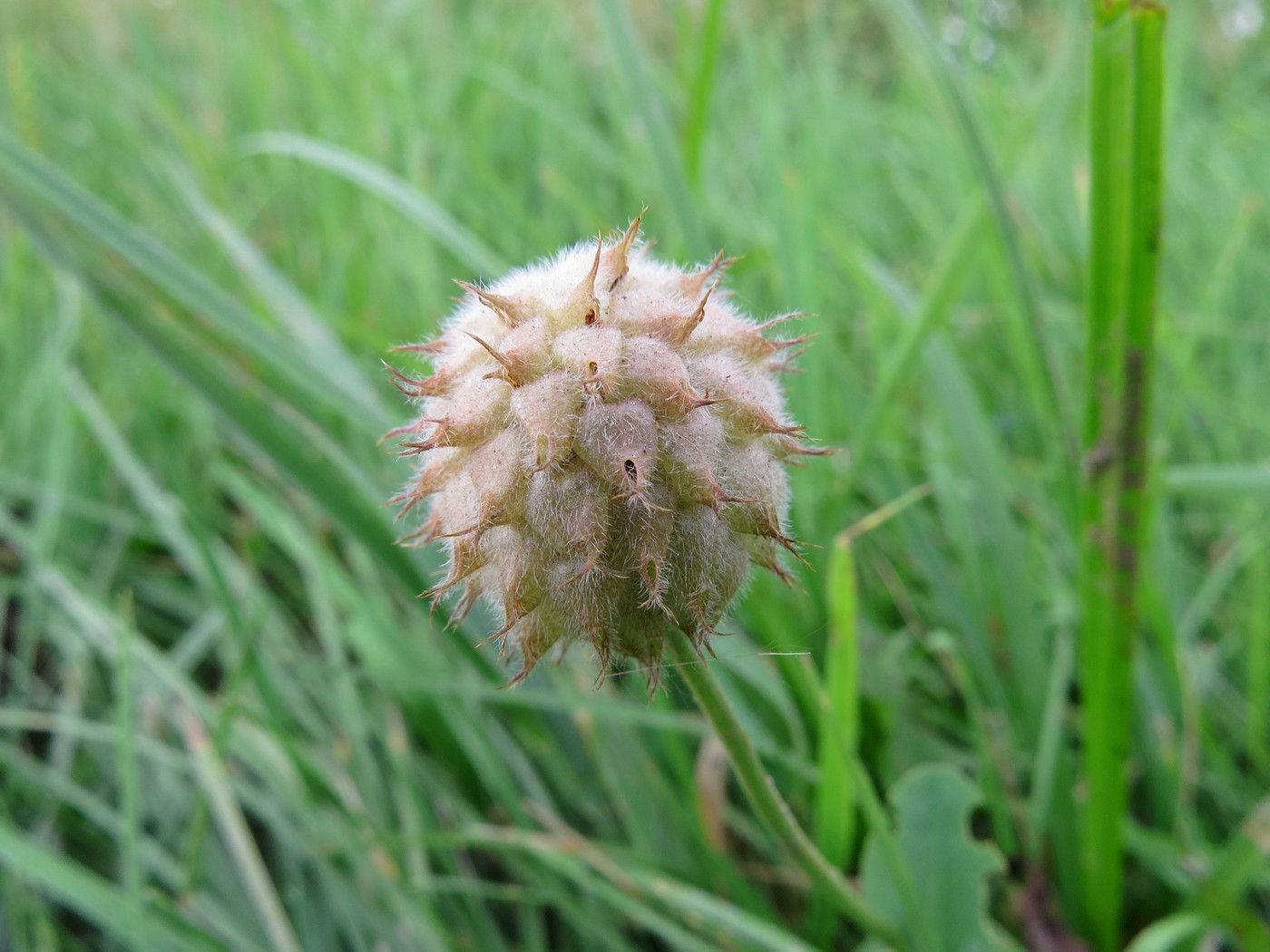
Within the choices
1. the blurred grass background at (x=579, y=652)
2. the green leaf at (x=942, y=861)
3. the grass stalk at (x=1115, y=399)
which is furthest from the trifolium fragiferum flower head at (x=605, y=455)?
the green leaf at (x=942, y=861)

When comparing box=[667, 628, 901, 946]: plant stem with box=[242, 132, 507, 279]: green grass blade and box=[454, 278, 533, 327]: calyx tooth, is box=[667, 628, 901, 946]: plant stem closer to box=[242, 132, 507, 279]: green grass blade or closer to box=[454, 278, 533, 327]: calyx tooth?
box=[454, 278, 533, 327]: calyx tooth

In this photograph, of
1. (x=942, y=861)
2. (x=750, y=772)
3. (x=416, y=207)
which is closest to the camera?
(x=750, y=772)

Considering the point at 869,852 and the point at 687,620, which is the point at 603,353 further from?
the point at 869,852

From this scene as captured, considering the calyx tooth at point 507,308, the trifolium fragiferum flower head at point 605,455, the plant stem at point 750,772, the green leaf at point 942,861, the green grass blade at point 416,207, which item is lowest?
the green leaf at point 942,861

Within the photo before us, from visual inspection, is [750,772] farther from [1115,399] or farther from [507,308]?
[1115,399]

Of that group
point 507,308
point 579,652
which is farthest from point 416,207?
point 507,308

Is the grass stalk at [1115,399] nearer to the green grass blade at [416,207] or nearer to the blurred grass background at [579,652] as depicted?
the blurred grass background at [579,652]

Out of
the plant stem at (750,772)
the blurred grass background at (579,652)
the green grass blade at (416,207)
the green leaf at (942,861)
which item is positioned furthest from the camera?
the green grass blade at (416,207)
